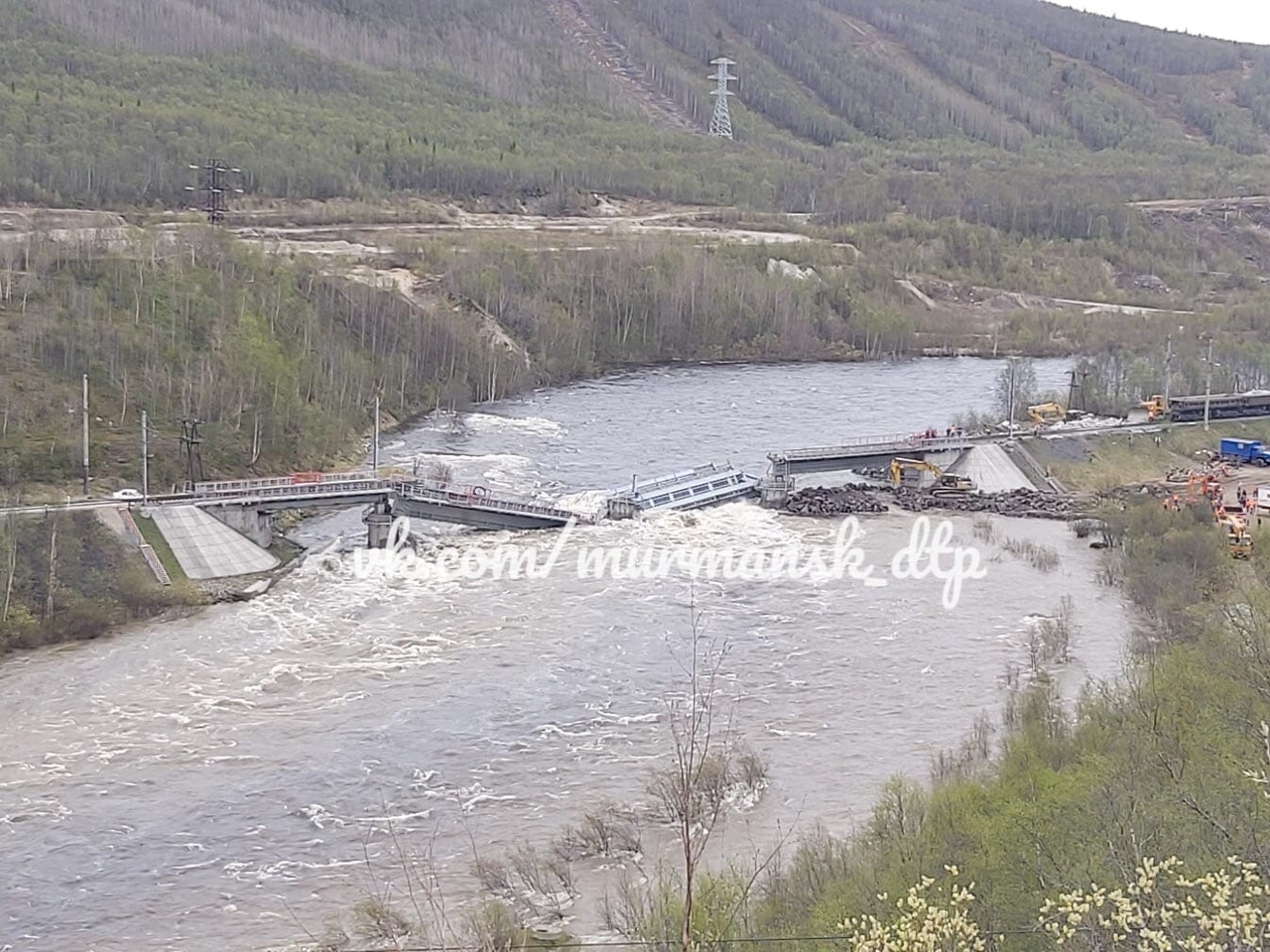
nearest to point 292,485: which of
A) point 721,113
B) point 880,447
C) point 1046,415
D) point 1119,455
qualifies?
point 880,447

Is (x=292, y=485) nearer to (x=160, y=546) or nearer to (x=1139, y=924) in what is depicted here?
(x=160, y=546)

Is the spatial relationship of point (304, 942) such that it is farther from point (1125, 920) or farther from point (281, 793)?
point (1125, 920)

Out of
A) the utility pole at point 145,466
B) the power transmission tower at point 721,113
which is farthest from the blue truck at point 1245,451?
the power transmission tower at point 721,113

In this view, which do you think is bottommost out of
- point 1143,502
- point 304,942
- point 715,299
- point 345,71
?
point 304,942

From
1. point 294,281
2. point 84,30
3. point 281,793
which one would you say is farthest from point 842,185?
point 281,793

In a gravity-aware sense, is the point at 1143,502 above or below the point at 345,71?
below

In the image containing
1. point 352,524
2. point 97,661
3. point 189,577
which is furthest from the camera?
point 352,524

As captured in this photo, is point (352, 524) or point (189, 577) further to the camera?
point (352, 524)

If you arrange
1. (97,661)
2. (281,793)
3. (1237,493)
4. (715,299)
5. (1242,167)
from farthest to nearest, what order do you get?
1. (1242,167)
2. (715,299)
3. (1237,493)
4. (97,661)
5. (281,793)
